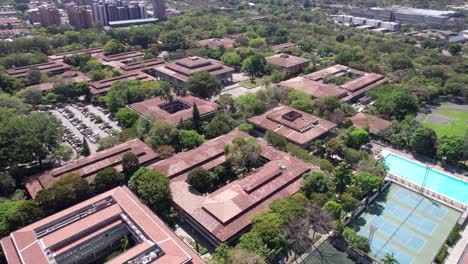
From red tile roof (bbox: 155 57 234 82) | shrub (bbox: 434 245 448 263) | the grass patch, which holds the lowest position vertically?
shrub (bbox: 434 245 448 263)

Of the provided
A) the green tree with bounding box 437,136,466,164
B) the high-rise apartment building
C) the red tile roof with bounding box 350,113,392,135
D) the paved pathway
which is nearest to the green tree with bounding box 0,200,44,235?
the paved pathway

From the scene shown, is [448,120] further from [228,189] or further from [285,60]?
[228,189]

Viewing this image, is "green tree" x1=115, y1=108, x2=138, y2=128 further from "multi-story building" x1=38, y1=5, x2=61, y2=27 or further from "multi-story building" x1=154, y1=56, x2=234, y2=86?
"multi-story building" x1=38, y1=5, x2=61, y2=27

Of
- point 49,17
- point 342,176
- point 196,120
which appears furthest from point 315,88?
point 49,17

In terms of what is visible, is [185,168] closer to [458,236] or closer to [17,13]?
[458,236]

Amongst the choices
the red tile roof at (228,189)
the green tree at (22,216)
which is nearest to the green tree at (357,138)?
the red tile roof at (228,189)

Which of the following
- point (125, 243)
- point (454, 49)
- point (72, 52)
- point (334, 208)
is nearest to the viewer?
point (125, 243)

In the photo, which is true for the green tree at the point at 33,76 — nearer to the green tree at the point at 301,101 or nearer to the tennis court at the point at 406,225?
the green tree at the point at 301,101
